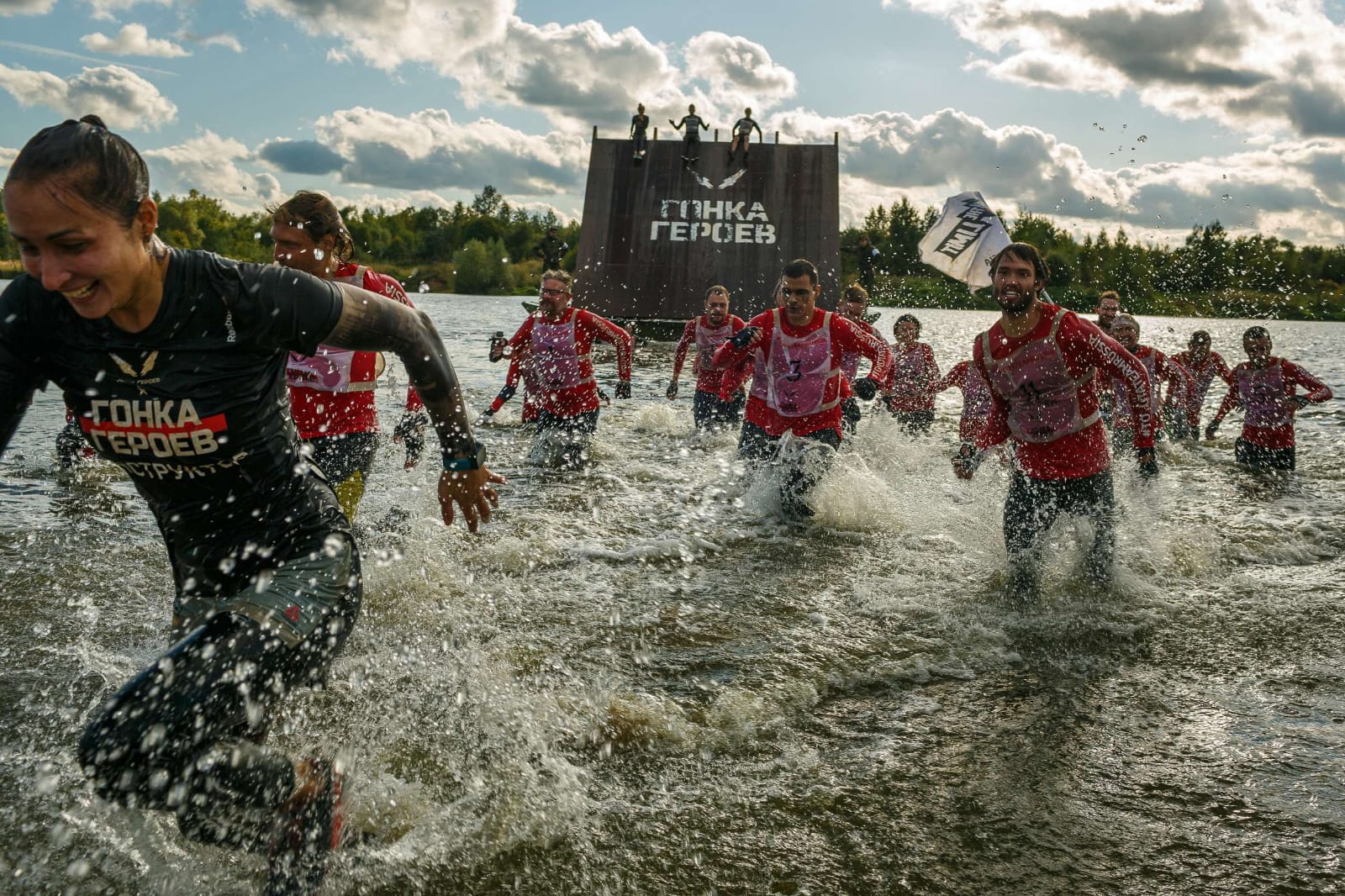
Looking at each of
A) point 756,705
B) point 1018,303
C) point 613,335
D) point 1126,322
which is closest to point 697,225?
point 1126,322

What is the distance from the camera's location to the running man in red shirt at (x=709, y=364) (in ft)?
37.6

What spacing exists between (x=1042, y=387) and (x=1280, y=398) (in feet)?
22.5

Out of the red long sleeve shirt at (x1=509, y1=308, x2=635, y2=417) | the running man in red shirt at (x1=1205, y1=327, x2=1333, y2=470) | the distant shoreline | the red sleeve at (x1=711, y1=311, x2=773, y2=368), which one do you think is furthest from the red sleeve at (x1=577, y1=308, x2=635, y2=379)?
the distant shoreline

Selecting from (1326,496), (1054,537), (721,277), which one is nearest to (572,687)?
Result: (1054,537)

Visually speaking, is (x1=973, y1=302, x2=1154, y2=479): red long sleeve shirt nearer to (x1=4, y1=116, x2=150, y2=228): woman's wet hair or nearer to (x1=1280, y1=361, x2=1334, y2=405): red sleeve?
(x1=4, y1=116, x2=150, y2=228): woman's wet hair

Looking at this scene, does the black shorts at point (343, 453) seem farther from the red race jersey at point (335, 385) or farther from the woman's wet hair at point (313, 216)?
the woman's wet hair at point (313, 216)

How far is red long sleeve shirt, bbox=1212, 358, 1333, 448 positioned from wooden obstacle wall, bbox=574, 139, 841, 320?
16.3 m

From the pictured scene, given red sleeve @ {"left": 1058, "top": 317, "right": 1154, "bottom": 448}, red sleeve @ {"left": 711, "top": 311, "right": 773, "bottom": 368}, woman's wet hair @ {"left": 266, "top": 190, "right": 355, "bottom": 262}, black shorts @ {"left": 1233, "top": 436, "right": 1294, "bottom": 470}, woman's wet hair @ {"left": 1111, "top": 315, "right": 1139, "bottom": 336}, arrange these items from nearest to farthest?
woman's wet hair @ {"left": 266, "top": 190, "right": 355, "bottom": 262} < red sleeve @ {"left": 1058, "top": 317, "right": 1154, "bottom": 448} < red sleeve @ {"left": 711, "top": 311, "right": 773, "bottom": 368} < woman's wet hair @ {"left": 1111, "top": 315, "right": 1139, "bottom": 336} < black shorts @ {"left": 1233, "top": 436, "right": 1294, "bottom": 470}

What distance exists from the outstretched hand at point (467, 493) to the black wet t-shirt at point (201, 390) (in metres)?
0.35

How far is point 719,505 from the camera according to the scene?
328 inches

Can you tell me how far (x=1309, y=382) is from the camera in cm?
1021

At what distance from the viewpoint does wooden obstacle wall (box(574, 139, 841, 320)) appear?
88.2ft

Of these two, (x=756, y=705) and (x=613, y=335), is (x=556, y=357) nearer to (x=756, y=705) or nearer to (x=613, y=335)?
(x=613, y=335)

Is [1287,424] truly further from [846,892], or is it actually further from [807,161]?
[807,161]
